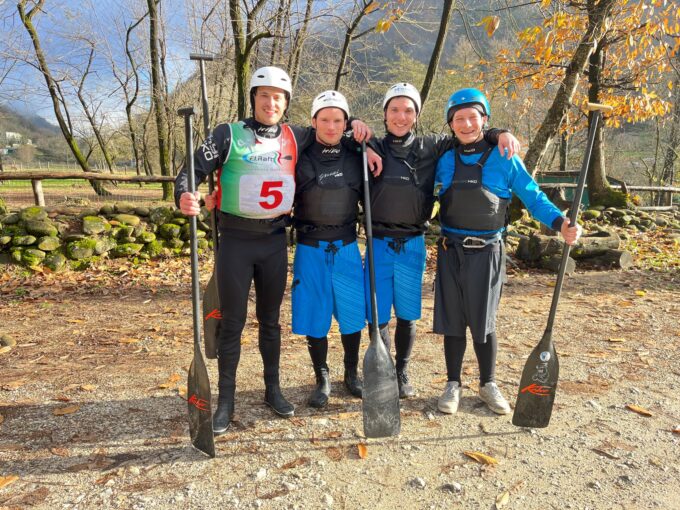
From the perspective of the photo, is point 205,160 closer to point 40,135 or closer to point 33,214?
point 33,214

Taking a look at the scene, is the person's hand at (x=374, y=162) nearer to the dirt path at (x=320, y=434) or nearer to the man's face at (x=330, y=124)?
the man's face at (x=330, y=124)

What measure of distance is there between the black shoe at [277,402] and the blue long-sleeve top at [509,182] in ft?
5.83

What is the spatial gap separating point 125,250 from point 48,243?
3.73ft

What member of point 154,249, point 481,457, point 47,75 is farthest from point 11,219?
point 47,75

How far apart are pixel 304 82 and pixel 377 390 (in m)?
13.8

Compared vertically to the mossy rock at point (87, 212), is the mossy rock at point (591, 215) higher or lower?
lower

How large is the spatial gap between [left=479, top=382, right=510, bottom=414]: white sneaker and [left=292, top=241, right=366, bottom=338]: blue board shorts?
42.1 inches

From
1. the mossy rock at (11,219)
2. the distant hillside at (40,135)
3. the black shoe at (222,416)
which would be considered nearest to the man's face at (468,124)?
the black shoe at (222,416)

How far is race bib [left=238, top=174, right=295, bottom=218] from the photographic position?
10.2ft

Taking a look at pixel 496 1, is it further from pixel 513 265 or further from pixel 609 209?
pixel 609 209

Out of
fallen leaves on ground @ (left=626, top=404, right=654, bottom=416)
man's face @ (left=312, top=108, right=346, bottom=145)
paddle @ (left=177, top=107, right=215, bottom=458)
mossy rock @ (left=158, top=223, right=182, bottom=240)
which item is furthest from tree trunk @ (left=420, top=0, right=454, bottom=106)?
paddle @ (left=177, top=107, right=215, bottom=458)

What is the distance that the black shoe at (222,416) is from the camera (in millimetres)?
3203

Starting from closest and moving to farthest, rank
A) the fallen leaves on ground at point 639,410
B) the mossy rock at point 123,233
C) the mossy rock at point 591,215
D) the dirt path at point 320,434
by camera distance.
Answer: the dirt path at point 320,434, the fallen leaves on ground at point 639,410, the mossy rock at point 123,233, the mossy rock at point 591,215

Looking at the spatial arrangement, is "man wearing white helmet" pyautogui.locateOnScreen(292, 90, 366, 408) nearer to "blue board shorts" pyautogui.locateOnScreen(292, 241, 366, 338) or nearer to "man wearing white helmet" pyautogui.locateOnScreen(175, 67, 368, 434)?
"blue board shorts" pyautogui.locateOnScreen(292, 241, 366, 338)
